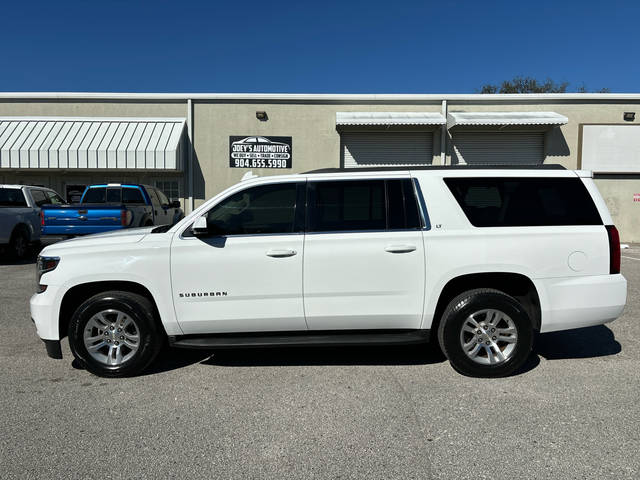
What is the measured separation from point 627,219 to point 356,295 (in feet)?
55.9

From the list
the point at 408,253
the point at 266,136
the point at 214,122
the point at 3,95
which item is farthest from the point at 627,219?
the point at 3,95

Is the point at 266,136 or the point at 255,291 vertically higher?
the point at 266,136

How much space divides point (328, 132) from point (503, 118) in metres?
6.09

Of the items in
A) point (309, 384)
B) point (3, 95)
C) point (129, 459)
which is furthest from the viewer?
point (3, 95)

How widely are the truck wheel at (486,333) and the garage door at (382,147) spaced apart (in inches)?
512

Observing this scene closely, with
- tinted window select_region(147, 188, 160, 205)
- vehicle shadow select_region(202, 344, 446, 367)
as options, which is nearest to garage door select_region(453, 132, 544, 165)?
tinted window select_region(147, 188, 160, 205)

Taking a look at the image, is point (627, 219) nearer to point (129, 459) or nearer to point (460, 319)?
point (460, 319)

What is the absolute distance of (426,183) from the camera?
4.16m

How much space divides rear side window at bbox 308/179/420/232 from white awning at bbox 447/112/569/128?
40.5 feet

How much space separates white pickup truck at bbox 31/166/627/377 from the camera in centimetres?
396

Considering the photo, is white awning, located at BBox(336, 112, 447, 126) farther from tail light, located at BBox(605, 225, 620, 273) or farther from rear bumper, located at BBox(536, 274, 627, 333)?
rear bumper, located at BBox(536, 274, 627, 333)

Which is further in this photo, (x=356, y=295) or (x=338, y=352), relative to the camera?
(x=338, y=352)

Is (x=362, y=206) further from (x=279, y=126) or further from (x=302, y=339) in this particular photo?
(x=279, y=126)

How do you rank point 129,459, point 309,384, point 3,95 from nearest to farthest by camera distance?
1. point 129,459
2. point 309,384
3. point 3,95
